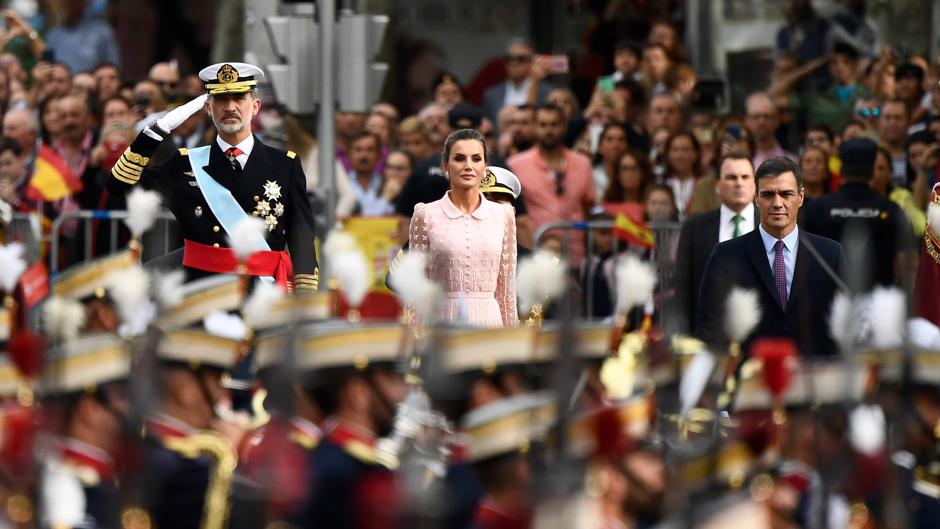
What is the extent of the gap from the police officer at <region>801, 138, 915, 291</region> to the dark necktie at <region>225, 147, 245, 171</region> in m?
3.06

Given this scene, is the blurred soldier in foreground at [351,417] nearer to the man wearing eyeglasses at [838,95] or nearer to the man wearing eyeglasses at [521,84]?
the man wearing eyeglasses at [838,95]

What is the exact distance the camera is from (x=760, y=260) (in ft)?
34.1

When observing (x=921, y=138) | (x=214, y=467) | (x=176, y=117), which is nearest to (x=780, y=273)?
(x=176, y=117)

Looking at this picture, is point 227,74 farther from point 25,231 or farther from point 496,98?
point 496,98

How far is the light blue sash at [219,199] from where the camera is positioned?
10781mm

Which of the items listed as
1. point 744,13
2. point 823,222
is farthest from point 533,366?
point 744,13

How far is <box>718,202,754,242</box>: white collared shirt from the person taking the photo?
11.6m

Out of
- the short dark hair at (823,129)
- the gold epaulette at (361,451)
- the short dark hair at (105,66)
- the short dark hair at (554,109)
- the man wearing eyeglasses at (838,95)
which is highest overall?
the short dark hair at (105,66)

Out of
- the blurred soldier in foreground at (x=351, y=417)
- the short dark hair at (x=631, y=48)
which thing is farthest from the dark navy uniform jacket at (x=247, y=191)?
the short dark hair at (x=631, y=48)

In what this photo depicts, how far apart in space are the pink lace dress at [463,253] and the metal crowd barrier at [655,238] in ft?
7.62

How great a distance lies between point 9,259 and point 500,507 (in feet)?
8.25

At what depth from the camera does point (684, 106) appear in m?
15.8

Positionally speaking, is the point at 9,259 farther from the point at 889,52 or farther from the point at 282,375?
the point at 889,52

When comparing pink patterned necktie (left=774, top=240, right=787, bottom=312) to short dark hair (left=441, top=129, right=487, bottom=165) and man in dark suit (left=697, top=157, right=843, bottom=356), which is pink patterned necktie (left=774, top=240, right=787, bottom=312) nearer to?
man in dark suit (left=697, top=157, right=843, bottom=356)
